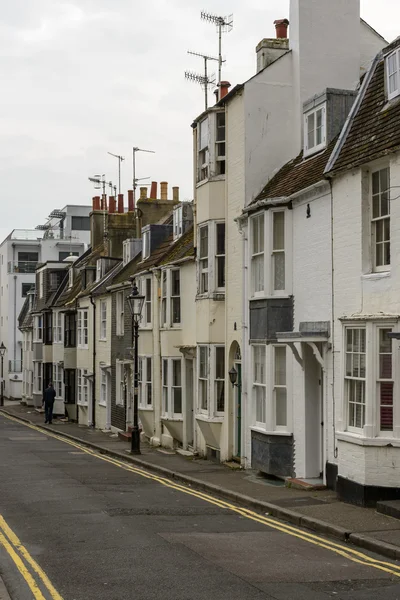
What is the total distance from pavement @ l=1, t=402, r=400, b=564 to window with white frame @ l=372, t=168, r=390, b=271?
4.55 metres

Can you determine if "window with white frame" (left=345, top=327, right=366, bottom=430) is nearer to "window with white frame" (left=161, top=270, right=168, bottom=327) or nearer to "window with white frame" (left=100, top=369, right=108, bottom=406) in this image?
"window with white frame" (left=161, top=270, right=168, bottom=327)

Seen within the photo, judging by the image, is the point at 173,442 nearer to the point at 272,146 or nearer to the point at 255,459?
the point at 255,459

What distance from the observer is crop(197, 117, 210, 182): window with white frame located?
79.8ft

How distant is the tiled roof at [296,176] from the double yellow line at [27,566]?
9596 millimetres

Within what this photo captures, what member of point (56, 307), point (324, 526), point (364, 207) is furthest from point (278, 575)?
point (56, 307)

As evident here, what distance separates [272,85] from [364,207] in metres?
6.88

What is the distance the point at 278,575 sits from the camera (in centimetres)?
1085

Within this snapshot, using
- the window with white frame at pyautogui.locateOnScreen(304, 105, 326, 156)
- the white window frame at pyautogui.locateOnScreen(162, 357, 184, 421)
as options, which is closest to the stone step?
the window with white frame at pyautogui.locateOnScreen(304, 105, 326, 156)

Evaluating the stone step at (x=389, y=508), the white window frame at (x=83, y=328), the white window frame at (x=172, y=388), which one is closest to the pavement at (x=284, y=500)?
the stone step at (x=389, y=508)

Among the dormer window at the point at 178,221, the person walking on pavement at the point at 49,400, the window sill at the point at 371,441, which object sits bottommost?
the person walking on pavement at the point at 49,400

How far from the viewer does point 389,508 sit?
14.5 metres

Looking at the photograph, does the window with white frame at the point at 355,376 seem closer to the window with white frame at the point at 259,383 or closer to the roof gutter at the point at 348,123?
the roof gutter at the point at 348,123

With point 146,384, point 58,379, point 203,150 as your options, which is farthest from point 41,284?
point 203,150

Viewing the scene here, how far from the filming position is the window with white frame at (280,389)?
19.7 m
